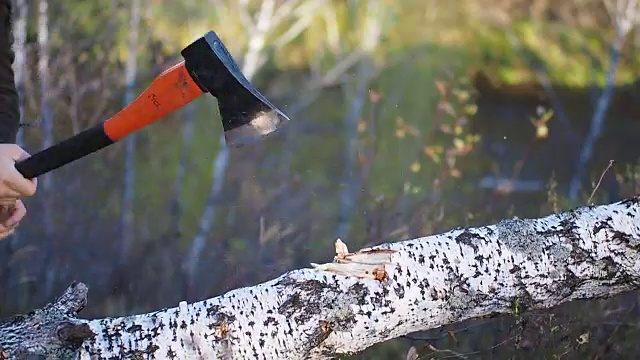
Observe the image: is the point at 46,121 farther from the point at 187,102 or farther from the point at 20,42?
the point at 187,102

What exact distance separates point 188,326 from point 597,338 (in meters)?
1.85

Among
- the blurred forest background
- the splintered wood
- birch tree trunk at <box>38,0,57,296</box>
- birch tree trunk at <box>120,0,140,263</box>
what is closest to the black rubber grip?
the splintered wood

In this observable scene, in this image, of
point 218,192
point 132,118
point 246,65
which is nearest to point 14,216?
point 132,118

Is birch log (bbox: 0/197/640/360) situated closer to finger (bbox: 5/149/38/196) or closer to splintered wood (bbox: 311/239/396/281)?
splintered wood (bbox: 311/239/396/281)

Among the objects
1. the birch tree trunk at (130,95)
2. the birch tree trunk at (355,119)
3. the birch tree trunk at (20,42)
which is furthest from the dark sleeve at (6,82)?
the birch tree trunk at (355,119)


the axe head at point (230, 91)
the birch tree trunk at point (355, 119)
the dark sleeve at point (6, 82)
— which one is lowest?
the birch tree trunk at point (355, 119)

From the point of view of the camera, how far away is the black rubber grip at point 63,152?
6.80ft

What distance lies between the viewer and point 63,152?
210cm

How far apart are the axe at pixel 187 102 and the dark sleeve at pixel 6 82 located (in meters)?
0.25

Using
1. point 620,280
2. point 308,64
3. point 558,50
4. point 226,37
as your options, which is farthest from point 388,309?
point 558,50

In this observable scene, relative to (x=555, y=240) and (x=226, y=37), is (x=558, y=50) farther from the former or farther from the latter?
(x=555, y=240)

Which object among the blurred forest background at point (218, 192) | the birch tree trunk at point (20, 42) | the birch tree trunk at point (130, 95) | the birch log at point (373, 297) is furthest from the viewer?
the birch tree trunk at point (130, 95)

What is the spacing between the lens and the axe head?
204cm

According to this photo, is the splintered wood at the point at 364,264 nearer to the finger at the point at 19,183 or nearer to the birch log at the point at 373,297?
the birch log at the point at 373,297
